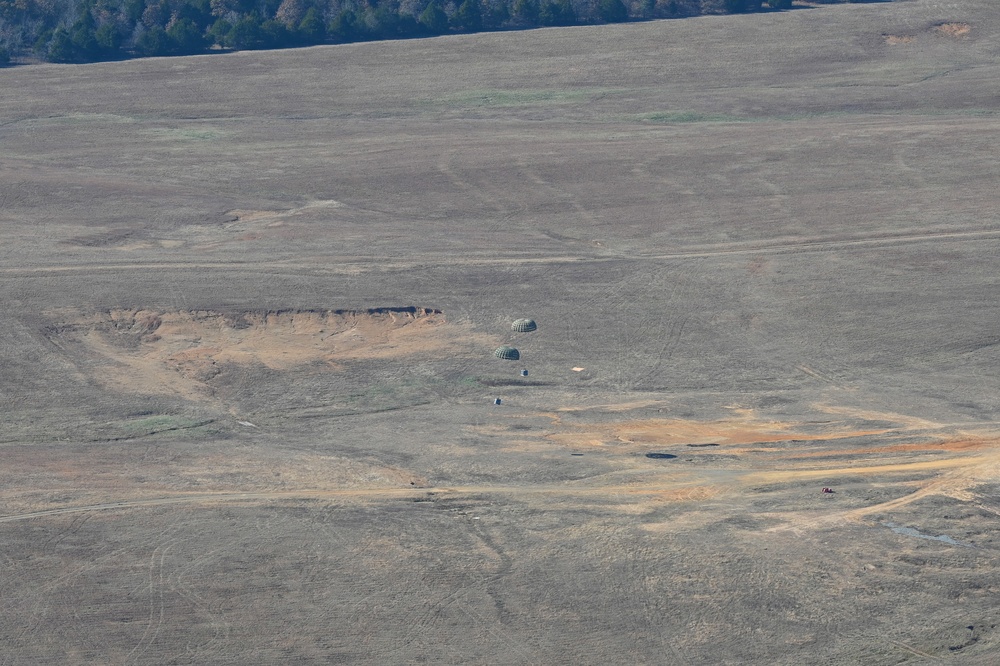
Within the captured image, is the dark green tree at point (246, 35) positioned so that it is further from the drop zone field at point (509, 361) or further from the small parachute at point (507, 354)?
the small parachute at point (507, 354)

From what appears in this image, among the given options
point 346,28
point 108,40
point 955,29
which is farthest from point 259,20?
point 955,29

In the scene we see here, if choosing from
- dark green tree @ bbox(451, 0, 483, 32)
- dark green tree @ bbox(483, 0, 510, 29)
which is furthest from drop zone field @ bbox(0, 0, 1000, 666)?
dark green tree @ bbox(483, 0, 510, 29)

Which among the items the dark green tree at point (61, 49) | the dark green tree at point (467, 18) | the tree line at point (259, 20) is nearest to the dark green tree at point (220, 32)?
the tree line at point (259, 20)

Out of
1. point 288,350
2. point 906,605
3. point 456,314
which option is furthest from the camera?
point 456,314

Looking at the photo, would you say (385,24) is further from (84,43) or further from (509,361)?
(509,361)

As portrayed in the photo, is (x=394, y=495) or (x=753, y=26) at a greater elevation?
(x=753, y=26)

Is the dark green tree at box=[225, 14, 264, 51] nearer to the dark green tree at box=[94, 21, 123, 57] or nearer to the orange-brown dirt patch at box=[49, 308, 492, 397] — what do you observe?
the dark green tree at box=[94, 21, 123, 57]

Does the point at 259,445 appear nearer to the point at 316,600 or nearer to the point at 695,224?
the point at 316,600

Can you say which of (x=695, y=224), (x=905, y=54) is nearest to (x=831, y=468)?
(x=695, y=224)
